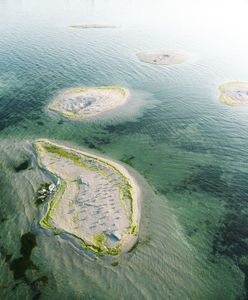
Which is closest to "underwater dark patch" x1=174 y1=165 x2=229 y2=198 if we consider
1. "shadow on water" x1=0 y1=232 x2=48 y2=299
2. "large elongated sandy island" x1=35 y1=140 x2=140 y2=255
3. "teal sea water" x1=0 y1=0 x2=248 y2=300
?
"teal sea water" x1=0 y1=0 x2=248 y2=300

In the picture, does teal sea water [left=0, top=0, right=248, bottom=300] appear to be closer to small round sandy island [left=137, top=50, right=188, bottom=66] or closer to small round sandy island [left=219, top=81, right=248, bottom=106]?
small round sandy island [left=219, top=81, right=248, bottom=106]

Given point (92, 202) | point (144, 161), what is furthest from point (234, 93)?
point (92, 202)

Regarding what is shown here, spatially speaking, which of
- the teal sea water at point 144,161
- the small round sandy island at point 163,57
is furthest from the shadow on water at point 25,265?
the small round sandy island at point 163,57

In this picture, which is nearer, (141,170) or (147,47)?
(141,170)

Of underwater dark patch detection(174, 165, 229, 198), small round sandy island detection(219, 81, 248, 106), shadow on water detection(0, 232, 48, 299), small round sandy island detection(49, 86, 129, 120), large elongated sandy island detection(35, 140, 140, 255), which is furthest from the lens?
small round sandy island detection(219, 81, 248, 106)

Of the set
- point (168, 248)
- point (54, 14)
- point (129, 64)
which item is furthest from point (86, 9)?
point (168, 248)

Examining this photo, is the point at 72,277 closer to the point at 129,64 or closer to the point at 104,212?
the point at 104,212
